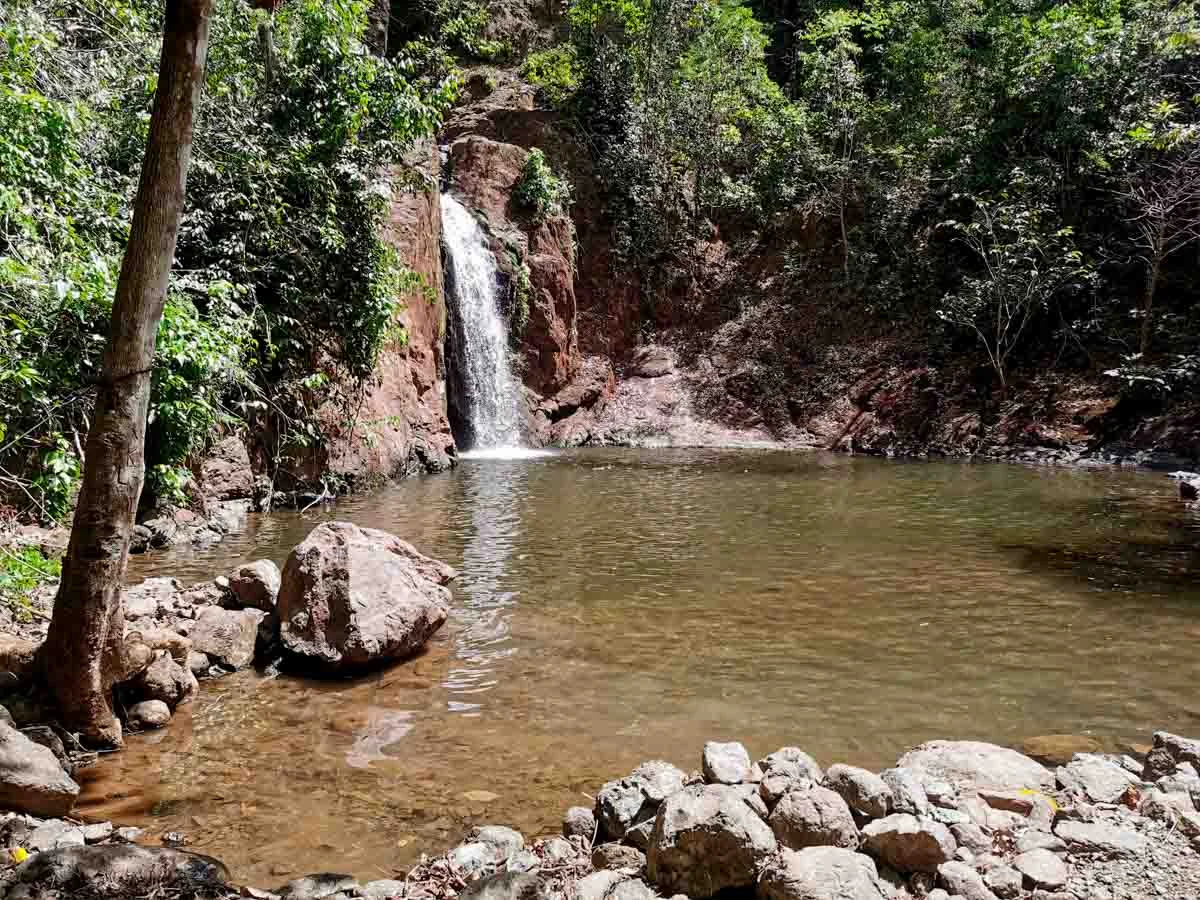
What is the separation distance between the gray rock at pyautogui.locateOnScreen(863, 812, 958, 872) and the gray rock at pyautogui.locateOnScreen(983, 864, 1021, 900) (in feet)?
0.46

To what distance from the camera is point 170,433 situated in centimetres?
802

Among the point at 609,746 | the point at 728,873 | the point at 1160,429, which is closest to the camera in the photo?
the point at 728,873

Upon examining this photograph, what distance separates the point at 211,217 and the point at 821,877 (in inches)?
411

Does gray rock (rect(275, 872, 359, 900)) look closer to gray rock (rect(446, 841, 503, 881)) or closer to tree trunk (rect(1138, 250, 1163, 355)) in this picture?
gray rock (rect(446, 841, 503, 881))

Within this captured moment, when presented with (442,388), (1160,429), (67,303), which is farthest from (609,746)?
(1160,429)

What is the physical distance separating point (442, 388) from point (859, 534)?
35.2ft

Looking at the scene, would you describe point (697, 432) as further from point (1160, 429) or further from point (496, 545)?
point (496, 545)

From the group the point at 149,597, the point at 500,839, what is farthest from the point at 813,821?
the point at 149,597

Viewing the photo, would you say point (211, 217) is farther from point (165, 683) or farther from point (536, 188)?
point (536, 188)

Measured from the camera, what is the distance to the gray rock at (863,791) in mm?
3086

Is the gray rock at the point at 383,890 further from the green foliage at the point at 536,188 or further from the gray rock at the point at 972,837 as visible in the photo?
the green foliage at the point at 536,188

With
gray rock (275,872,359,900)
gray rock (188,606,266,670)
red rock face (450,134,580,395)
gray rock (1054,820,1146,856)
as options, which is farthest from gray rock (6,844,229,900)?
red rock face (450,134,580,395)

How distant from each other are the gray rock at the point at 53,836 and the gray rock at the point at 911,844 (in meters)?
3.06

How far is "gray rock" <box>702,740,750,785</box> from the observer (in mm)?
3418
